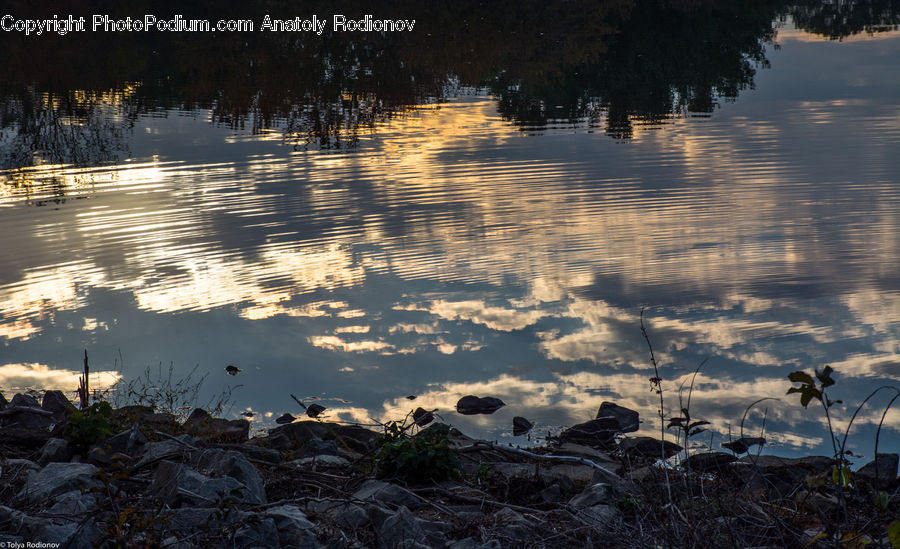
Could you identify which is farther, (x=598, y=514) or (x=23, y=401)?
(x=23, y=401)

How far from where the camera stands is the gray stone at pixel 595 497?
511cm

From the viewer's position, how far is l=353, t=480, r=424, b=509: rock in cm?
505

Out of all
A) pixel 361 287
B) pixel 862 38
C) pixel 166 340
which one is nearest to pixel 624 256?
pixel 361 287

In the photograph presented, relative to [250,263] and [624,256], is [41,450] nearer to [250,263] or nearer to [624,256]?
[250,263]

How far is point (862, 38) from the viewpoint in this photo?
117 ft

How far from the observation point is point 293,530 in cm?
429

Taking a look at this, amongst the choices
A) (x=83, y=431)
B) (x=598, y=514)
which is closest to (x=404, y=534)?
(x=598, y=514)

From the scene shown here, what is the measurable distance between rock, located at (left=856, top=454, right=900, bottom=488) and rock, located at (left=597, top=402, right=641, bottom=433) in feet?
6.29

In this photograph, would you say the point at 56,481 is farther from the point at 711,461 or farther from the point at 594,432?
the point at 711,461

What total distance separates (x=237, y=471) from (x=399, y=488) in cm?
103

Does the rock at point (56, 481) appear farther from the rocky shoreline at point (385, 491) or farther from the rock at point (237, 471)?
the rock at point (237, 471)

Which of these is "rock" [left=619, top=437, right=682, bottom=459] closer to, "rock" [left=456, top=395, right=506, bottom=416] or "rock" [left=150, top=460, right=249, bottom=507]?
"rock" [left=456, top=395, right=506, bottom=416]

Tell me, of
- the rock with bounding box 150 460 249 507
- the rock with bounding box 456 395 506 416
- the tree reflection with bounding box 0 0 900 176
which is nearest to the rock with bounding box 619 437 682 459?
the rock with bounding box 456 395 506 416

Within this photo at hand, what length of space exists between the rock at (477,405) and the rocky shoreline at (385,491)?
48cm
